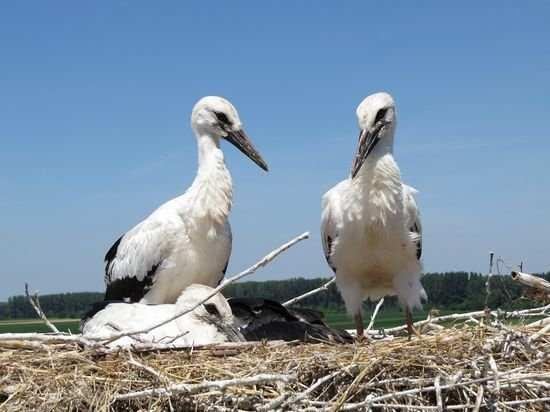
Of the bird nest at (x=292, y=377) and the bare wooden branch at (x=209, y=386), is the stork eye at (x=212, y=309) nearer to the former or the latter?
the bird nest at (x=292, y=377)

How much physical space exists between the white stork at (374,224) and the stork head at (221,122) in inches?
35.5

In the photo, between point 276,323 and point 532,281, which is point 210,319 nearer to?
point 276,323

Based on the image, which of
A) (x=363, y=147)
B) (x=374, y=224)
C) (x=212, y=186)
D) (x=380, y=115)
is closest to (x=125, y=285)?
(x=212, y=186)

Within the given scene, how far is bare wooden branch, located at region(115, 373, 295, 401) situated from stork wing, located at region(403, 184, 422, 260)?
93.0 inches

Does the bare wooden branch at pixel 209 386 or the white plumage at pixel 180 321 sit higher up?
the white plumage at pixel 180 321

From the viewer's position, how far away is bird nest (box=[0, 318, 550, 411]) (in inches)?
142

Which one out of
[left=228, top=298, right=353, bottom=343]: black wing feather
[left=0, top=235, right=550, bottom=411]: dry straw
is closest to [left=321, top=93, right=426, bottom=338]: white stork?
[left=228, top=298, right=353, bottom=343]: black wing feather

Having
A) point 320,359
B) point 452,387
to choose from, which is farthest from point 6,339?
point 452,387

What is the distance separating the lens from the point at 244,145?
21.2 feet

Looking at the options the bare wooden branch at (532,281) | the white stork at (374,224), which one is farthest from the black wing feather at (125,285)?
the bare wooden branch at (532,281)

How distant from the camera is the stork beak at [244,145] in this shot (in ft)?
20.9

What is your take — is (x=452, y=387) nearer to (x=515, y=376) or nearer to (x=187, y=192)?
(x=515, y=376)

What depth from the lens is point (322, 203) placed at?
6.05 m

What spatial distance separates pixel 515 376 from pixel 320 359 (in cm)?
87
